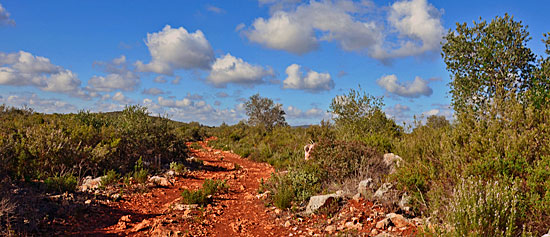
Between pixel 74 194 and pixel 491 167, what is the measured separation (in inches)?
354

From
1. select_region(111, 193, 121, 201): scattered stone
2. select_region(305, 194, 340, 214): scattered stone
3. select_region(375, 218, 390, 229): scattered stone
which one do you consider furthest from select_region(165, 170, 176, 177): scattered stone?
select_region(375, 218, 390, 229): scattered stone

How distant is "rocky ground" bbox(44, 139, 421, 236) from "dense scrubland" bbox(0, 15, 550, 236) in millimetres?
585

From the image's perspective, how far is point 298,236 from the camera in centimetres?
642

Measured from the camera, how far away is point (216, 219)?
7.53 meters

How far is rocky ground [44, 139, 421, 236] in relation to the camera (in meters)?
6.29

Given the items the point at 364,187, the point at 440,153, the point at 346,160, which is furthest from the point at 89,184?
the point at 440,153

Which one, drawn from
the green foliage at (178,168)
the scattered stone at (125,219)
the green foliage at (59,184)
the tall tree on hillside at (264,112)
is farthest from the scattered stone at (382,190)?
the tall tree on hillside at (264,112)

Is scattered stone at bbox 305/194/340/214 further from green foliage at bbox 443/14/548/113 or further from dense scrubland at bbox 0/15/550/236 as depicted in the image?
green foliage at bbox 443/14/548/113

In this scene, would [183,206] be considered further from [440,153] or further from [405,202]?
[440,153]

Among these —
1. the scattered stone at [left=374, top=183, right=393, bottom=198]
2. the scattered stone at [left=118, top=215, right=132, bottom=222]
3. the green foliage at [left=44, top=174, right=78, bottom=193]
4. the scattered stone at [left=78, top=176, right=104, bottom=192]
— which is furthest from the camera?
the scattered stone at [left=78, top=176, right=104, bottom=192]

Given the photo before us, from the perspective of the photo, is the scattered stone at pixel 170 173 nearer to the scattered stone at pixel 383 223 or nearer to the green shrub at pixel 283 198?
the green shrub at pixel 283 198

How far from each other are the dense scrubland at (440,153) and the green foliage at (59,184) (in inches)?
1.0

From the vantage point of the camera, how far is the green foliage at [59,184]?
7906mm

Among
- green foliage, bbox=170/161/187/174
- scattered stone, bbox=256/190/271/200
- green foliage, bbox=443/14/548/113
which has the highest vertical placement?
green foliage, bbox=443/14/548/113
